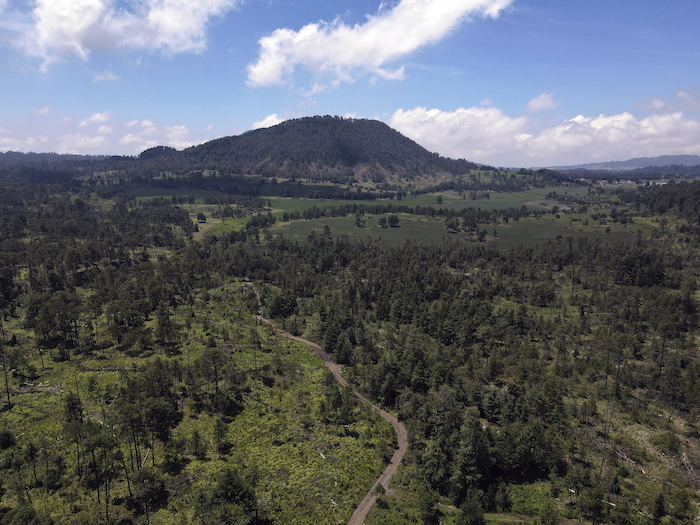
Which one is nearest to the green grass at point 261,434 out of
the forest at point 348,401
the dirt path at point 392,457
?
the forest at point 348,401

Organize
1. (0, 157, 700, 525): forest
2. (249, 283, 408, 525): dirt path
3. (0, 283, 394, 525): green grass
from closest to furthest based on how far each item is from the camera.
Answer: (0, 283, 394, 525): green grass → (249, 283, 408, 525): dirt path → (0, 157, 700, 525): forest

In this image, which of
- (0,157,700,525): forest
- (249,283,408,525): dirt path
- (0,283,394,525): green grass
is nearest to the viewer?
(0,283,394,525): green grass

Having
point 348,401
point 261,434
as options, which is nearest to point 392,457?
point 348,401

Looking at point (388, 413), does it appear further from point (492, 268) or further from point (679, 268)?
point (679, 268)

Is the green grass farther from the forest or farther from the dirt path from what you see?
the dirt path

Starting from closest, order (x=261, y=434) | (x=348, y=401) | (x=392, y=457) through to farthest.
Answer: (x=392, y=457), (x=261, y=434), (x=348, y=401)

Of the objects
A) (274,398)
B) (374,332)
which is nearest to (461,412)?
(274,398)

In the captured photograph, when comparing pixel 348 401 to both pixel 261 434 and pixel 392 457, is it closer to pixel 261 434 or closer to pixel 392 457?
pixel 392 457

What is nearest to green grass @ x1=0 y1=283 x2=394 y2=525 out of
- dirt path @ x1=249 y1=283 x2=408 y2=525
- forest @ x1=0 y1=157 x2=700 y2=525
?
forest @ x1=0 y1=157 x2=700 y2=525

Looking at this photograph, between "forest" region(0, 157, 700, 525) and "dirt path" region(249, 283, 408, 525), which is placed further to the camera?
"forest" region(0, 157, 700, 525)
